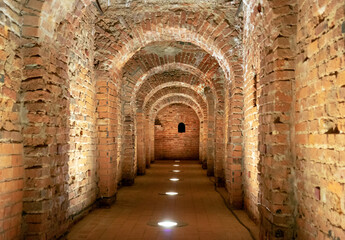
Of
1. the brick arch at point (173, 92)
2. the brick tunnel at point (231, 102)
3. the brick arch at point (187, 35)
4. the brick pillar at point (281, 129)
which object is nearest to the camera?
the brick tunnel at point (231, 102)

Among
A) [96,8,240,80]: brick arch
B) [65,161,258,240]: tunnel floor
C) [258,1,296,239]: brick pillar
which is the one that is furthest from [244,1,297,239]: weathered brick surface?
[96,8,240,80]: brick arch

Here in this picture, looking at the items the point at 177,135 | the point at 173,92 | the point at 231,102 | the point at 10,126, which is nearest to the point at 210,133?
the point at 173,92

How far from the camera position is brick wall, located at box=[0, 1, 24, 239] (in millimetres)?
3271

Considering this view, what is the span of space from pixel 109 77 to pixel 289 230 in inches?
185

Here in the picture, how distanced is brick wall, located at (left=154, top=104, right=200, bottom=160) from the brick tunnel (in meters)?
14.3

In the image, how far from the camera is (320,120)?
2.83 metres

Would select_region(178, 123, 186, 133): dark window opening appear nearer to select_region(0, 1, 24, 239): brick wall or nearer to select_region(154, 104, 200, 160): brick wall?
select_region(154, 104, 200, 160): brick wall

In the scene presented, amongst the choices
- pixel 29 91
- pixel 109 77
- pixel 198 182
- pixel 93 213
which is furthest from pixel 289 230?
pixel 198 182

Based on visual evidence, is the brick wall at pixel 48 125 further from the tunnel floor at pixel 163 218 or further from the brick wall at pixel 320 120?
the brick wall at pixel 320 120

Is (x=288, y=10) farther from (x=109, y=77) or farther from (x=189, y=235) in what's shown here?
(x=109, y=77)

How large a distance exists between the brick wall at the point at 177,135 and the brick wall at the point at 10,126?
1813 cm

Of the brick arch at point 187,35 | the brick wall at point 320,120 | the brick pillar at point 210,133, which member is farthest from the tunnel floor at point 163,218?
the brick pillar at point 210,133

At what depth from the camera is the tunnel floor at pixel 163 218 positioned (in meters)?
4.74

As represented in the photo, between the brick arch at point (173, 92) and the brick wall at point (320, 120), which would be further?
the brick arch at point (173, 92)
